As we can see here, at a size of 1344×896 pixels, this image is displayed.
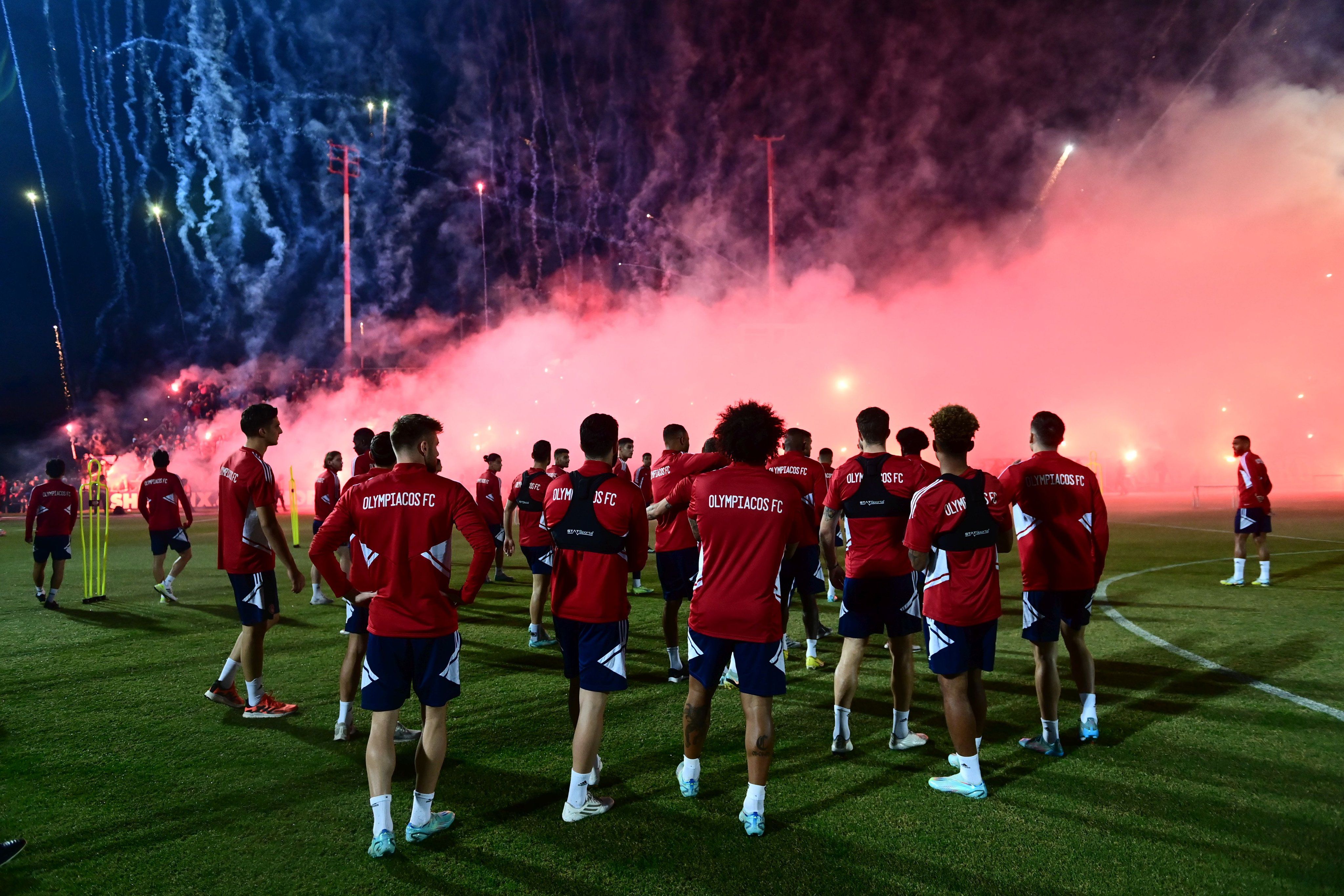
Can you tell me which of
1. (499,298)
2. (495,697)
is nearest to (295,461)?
(499,298)

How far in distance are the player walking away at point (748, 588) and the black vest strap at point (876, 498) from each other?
107 centimetres

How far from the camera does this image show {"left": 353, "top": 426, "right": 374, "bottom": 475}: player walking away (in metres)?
7.82

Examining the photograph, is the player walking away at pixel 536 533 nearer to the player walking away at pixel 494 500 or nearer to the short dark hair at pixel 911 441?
the player walking away at pixel 494 500

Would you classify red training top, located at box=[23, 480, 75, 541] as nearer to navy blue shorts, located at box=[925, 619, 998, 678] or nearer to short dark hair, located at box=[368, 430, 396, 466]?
short dark hair, located at box=[368, 430, 396, 466]

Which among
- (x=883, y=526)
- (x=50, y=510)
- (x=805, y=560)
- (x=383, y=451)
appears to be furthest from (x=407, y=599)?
(x=50, y=510)

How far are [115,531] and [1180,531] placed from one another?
33.4 m

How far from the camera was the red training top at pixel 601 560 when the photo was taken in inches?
148

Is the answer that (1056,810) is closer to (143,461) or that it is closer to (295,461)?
(295,461)

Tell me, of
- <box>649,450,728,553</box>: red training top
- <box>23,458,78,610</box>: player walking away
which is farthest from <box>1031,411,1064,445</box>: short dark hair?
<box>23,458,78,610</box>: player walking away

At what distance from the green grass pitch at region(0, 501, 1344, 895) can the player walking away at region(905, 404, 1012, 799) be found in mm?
396

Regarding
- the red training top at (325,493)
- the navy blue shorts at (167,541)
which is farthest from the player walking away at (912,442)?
the navy blue shorts at (167,541)

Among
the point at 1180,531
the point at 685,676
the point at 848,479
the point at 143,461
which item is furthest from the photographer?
the point at 143,461

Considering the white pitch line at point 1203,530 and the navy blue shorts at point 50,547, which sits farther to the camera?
the white pitch line at point 1203,530

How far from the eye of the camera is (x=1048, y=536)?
468 cm
